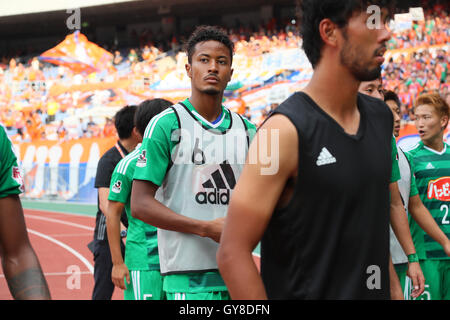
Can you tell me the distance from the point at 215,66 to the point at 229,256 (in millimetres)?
1872

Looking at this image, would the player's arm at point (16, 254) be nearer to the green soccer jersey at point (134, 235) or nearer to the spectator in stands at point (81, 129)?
the green soccer jersey at point (134, 235)

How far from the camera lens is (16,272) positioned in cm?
217

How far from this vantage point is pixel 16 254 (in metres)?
2.21

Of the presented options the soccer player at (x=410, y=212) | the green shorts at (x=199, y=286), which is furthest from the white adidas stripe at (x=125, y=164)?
the soccer player at (x=410, y=212)

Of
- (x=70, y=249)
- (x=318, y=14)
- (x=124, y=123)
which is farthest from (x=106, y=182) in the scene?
(x=70, y=249)

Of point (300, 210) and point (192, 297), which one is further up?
point (300, 210)

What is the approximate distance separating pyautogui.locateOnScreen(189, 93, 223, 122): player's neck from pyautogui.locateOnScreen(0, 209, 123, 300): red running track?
17.5 ft

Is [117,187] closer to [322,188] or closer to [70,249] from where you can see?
[322,188]

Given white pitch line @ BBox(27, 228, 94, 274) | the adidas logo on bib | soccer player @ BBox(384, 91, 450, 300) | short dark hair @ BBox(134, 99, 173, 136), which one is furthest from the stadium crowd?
the adidas logo on bib

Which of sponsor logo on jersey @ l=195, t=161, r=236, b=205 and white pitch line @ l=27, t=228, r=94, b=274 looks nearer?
sponsor logo on jersey @ l=195, t=161, r=236, b=205

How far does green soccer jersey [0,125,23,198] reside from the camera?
2.19 m

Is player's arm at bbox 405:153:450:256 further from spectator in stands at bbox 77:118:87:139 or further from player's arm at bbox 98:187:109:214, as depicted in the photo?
spectator in stands at bbox 77:118:87:139
